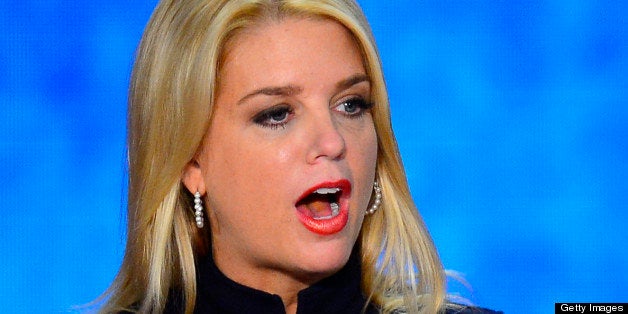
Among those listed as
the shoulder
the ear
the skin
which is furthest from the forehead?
the shoulder

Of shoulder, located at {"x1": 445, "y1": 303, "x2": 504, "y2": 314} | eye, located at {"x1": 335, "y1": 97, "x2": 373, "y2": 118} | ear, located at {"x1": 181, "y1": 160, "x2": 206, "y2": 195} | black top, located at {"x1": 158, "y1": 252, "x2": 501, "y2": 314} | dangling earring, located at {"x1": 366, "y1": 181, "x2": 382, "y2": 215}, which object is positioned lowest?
black top, located at {"x1": 158, "y1": 252, "x2": 501, "y2": 314}

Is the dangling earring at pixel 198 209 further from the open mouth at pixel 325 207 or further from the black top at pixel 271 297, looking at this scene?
the open mouth at pixel 325 207

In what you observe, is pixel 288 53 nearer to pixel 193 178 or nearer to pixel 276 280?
pixel 193 178

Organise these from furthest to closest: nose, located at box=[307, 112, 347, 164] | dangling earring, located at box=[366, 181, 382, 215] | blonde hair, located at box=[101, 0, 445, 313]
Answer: dangling earring, located at box=[366, 181, 382, 215]
blonde hair, located at box=[101, 0, 445, 313]
nose, located at box=[307, 112, 347, 164]

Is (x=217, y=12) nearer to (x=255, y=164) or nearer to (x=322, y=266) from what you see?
(x=255, y=164)

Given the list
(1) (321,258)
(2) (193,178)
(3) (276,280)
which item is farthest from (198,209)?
(1) (321,258)

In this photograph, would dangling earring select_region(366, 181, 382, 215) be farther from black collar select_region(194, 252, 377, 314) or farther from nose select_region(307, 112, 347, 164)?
nose select_region(307, 112, 347, 164)

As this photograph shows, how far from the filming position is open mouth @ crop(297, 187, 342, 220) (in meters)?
2.10

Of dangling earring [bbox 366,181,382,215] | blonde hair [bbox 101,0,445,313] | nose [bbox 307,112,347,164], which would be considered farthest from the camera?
dangling earring [bbox 366,181,382,215]

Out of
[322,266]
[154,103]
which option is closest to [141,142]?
[154,103]

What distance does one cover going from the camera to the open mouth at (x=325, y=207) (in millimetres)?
2061

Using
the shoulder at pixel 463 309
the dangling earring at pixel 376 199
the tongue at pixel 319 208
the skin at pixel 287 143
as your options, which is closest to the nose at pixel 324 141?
the skin at pixel 287 143

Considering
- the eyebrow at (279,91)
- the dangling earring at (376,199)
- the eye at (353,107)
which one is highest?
the eye at (353,107)

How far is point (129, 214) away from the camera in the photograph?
239 centimetres
